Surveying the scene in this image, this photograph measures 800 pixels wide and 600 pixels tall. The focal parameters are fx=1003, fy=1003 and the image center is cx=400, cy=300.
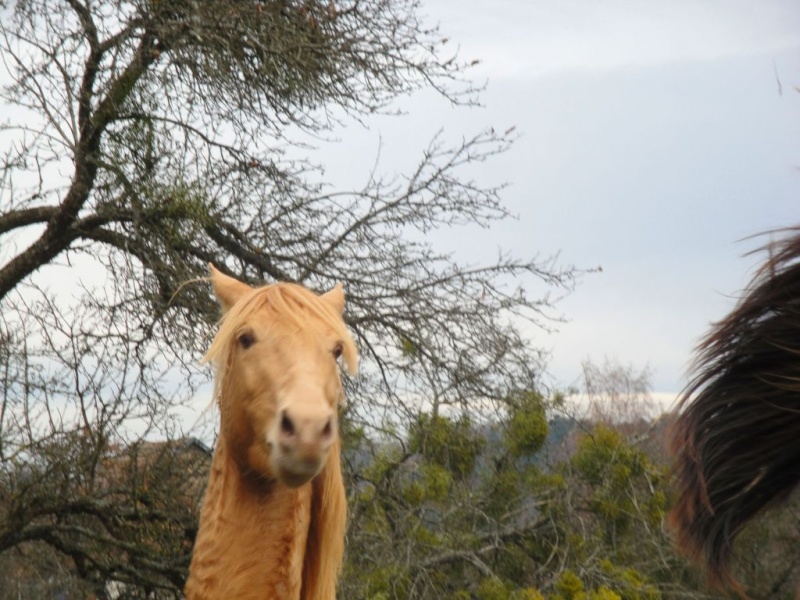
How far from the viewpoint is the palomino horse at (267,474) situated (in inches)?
110

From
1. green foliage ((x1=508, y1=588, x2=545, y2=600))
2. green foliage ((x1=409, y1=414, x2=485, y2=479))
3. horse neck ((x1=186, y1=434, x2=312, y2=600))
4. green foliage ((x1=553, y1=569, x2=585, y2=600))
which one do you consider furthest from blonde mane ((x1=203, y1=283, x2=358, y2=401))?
green foliage ((x1=553, y1=569, x2=585, y2=600))

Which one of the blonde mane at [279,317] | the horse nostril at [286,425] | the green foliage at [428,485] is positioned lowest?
the horse nostril at [286,425]

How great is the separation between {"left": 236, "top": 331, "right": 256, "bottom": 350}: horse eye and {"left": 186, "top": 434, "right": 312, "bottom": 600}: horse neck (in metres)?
0.35

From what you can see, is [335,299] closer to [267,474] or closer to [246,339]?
[246,339]

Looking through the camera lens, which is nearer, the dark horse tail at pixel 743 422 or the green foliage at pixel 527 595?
the dark horse tail at pixel 743 422

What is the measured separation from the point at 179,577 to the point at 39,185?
3034mm

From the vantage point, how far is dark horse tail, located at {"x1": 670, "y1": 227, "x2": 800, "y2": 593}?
232cm

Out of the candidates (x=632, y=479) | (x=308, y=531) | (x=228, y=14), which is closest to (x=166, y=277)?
(x=228, y=14)

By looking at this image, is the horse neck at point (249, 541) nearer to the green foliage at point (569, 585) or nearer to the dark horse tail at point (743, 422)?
the dark horse tail at point (743, 422)

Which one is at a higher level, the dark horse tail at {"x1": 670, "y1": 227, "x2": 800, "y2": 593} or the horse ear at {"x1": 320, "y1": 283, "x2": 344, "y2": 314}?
the horse ear at {"x1": 320, "y1": 283, "x2": 344, "y2": 314}

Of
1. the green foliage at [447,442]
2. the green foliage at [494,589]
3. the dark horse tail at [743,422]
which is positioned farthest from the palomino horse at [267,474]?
the green foliage at [494,589]

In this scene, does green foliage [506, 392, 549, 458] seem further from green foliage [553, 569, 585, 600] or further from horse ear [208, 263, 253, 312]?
horse ear [208, 263, 253, 312]

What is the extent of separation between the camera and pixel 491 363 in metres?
7.14

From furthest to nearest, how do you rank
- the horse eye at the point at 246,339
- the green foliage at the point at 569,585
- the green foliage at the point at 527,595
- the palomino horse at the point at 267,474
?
the green foliage at the point at 569,585 → the green foliage at the point at 527,595 → the horse eye at the point at 246,339 → the palomino horse at the point at 267,474
